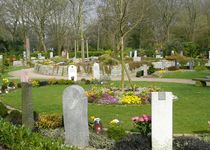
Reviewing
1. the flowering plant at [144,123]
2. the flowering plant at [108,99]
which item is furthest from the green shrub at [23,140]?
the flowering plant at [108,99]

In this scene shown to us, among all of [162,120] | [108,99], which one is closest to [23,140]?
[162,120]

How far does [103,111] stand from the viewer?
14648 mm

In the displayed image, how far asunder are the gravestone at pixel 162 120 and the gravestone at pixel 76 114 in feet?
5.60

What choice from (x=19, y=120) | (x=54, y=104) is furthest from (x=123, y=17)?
(x=19, y=120)

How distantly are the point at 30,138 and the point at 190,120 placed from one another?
19.4 feet

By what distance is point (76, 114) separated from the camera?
9.41m

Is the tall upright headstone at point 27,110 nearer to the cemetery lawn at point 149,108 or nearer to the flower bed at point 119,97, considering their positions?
the cemetery lawn at point 149,108

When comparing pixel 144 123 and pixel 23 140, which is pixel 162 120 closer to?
pixel 144 123

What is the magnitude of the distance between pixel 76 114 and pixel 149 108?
6.20 m

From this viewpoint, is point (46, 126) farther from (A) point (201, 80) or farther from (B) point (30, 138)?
(A) point (201, 80)

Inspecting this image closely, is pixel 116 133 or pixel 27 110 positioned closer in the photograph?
pixel 116 133

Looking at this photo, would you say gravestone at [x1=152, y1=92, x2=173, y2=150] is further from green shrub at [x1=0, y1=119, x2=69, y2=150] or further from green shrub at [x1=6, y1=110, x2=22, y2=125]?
green shrub at [x1=6, y1=110, x2=22, y2=125]

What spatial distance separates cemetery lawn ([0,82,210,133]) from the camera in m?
12.3

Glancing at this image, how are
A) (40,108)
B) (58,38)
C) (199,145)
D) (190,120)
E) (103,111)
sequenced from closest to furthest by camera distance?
1. (199,145)
2. (190,120)
3. (103,111)
4. (40,108)
5. (58,38)
